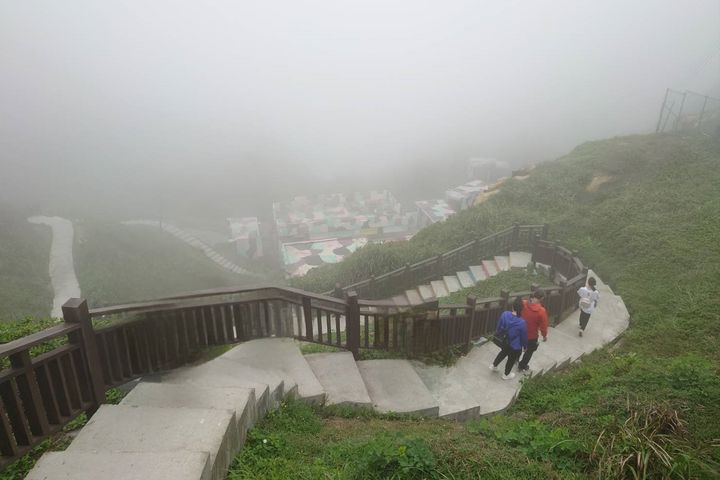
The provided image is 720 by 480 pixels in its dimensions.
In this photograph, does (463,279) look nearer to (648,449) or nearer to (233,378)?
(233,378)

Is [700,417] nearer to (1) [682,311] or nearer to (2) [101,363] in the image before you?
(1) [682,311]

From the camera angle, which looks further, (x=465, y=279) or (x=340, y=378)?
(x=465, y=279)

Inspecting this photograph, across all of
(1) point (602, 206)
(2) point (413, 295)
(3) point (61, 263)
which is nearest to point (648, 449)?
(2) point (413, 295)

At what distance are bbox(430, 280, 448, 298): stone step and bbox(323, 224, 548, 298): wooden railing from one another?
0.22 meters

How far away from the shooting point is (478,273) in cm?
1473

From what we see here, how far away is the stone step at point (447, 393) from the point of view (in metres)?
6.61

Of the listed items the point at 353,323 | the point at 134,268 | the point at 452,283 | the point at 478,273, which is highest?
the point at 353,323

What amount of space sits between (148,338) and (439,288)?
10525mm

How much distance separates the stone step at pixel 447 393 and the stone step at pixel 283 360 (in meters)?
2.13

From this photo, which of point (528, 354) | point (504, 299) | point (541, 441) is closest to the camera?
point (541, 441)

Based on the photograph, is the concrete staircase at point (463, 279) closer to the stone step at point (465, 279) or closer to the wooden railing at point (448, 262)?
the stone step at point (465, 279)

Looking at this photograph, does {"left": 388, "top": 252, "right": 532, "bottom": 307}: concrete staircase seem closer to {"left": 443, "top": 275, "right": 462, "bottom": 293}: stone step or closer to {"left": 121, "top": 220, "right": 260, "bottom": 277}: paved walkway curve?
{"left": 443, "top": 275, "right": 462, "bottom": 293}: stone step

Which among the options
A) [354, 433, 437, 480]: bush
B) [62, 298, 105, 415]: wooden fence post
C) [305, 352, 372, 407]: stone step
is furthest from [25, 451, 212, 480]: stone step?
[305, 352, 372, 407]: stone step

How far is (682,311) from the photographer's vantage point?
9.26 meters
